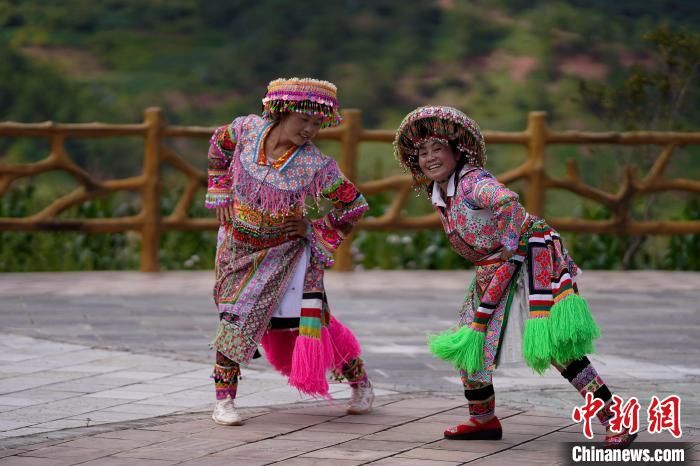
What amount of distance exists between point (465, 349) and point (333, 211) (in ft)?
3.67

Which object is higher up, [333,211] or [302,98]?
[302,98]

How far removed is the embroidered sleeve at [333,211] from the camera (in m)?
6.36

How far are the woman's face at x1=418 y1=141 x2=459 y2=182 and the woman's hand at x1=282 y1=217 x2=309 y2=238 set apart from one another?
0.73 meters

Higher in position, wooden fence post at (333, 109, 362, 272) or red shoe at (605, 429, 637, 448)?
wooden fence post at (333, 109, 362, 272)

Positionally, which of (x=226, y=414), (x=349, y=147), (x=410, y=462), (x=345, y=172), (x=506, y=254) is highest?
(x=349, y=147)

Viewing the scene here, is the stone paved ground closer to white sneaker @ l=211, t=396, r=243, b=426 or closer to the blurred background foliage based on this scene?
white sneaker @ l=211, t=396, r=243, b=426

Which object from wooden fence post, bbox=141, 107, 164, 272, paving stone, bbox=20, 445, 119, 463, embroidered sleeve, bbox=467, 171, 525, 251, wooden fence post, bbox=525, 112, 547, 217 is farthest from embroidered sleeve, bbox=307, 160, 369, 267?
wooden fence post, bbox=525, 112, 547, 217

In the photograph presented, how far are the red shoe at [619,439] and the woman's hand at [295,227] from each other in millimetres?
1732

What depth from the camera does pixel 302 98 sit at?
624 centimetres

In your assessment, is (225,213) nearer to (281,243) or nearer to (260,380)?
(281,243)

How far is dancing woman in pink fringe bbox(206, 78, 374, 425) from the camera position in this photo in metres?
6.20

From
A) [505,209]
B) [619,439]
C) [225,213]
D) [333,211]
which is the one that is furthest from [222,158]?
[619,439]

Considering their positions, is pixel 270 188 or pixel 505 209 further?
pixel 270 188

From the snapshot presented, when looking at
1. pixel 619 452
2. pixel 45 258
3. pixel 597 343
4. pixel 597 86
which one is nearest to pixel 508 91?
pixel 597 86
